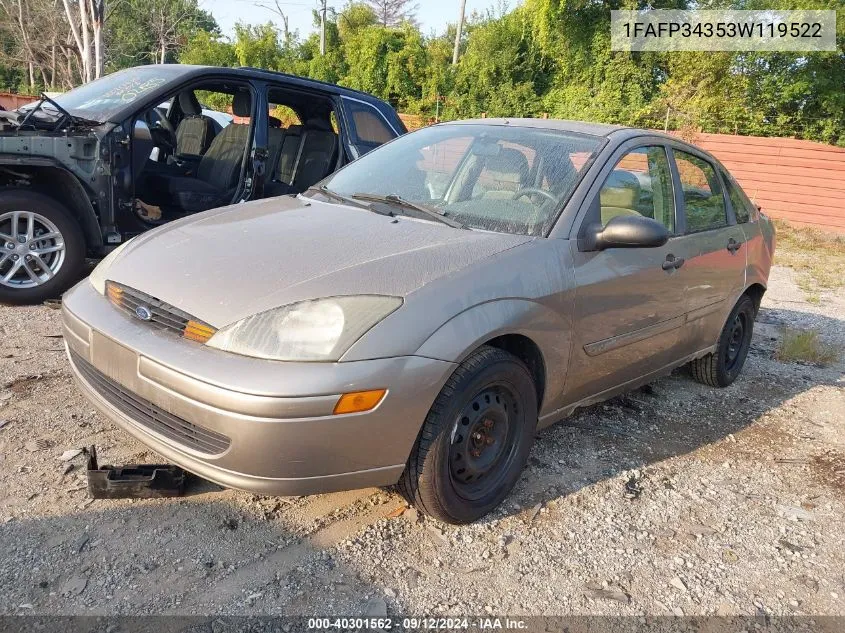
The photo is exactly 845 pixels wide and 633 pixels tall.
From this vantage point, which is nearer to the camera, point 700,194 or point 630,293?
point 630,293

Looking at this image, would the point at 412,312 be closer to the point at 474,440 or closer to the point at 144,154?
the point at 474,440

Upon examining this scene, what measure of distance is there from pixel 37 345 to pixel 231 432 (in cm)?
258

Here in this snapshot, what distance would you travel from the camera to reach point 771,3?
16.2m

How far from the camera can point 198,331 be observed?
2.32 m

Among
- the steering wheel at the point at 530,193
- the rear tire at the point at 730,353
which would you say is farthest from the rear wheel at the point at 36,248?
the rear tire at the point at 730,353

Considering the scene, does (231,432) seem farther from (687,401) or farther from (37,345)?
(687,401)

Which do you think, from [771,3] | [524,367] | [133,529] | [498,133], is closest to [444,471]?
[524,367]

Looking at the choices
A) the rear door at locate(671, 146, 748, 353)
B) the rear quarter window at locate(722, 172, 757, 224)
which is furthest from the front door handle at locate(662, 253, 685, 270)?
the rear quarter window at locate(722, 172, 757, 224)

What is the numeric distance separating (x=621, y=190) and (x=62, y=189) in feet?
12.3

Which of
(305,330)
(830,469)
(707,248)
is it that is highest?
(707,248)

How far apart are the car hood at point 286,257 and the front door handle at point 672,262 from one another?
1.04m

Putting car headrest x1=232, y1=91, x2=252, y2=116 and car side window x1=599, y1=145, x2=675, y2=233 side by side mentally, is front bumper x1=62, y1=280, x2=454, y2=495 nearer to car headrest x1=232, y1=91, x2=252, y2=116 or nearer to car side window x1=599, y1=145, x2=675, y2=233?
car side window x1=599, y1=145, x2=675, y2=233

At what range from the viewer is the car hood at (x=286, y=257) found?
7.82 ft

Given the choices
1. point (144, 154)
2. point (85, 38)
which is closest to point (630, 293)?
point (144, 154)
